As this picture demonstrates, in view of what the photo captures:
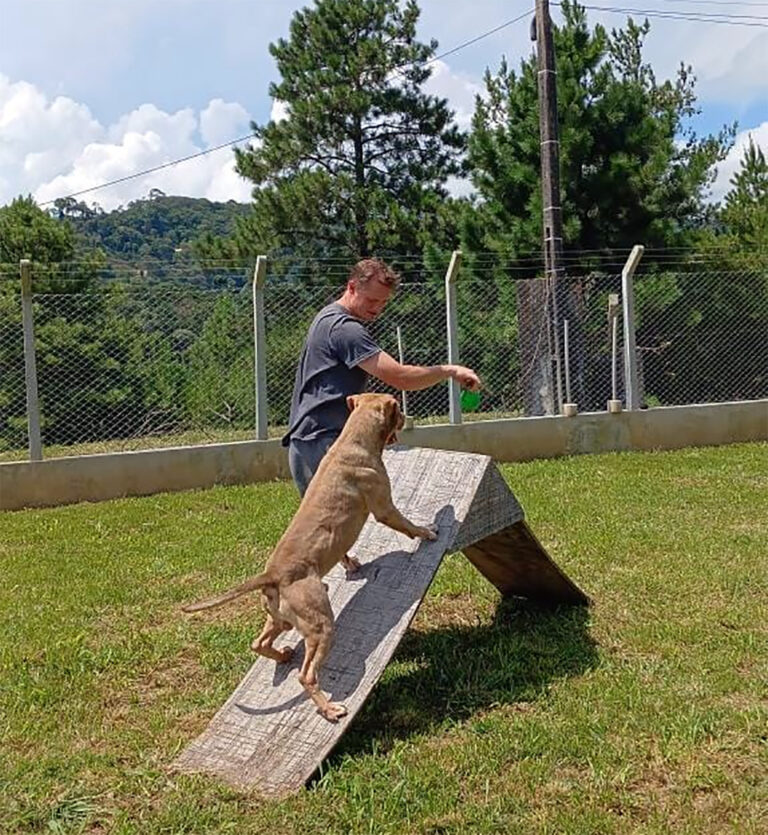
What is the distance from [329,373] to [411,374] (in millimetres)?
434

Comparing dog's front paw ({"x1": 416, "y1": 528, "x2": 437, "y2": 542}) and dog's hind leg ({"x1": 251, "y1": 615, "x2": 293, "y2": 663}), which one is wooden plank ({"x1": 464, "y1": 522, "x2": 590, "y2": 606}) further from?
dog's hind leg ({"x1": 251, "y1": 615, "x2": 293, "y2": 663})

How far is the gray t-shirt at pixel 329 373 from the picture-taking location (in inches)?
163

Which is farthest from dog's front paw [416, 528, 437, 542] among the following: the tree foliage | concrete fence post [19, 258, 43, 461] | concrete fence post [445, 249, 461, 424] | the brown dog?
the tree foliage

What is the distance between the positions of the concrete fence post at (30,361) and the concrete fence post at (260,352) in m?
2.18

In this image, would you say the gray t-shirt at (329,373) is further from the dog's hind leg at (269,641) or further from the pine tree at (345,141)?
the pine tree at (345,141)

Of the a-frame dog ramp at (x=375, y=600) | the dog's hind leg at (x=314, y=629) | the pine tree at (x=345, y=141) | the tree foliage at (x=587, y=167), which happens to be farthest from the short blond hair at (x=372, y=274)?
the pine tree at (x=345, y=141)

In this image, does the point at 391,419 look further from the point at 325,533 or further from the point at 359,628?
the point at 359,628

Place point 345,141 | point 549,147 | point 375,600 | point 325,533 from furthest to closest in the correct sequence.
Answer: point 345,141 → point 549,147 → point 375,600 → point 325,533

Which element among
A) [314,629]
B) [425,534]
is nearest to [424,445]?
[425,534]

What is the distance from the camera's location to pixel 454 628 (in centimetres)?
505

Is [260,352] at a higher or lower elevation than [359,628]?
higher

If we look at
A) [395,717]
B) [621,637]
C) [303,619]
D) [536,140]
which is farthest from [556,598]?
[536,140]

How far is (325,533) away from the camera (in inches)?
151

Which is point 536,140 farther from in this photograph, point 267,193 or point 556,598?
point 556,598
